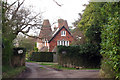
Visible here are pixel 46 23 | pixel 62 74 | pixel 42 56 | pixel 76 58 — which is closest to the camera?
pixel 62 74

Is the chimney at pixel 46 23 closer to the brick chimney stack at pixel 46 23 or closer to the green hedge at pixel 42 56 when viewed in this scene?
the brick chimney stack at pixel 46 23

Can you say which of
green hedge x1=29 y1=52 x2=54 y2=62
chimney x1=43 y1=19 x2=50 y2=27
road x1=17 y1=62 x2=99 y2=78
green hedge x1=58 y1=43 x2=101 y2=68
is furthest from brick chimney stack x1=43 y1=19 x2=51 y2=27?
green hedge x1=29 y1=52 x2=54 y2=62

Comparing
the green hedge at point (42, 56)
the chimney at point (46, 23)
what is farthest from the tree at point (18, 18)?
the green hedge at point (42, 56)

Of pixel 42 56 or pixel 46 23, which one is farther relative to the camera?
pixel 42 56

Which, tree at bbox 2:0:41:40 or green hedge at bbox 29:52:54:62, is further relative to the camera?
green hedge at bbox 29:52:54:62

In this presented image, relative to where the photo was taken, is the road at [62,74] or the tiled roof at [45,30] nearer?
the road at [62,74]

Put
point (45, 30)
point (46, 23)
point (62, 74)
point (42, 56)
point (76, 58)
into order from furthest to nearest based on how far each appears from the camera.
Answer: point (42, 56) < point (76, 58) < point (45, 30) < point (46, 23) < point (62, 74)

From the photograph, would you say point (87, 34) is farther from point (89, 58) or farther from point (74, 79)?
point (74, 79)

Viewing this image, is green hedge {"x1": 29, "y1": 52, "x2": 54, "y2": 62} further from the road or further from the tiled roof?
the road

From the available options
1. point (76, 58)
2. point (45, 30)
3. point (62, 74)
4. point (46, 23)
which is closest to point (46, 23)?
point (46, 23)

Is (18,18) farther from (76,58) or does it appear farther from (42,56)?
(42,56)

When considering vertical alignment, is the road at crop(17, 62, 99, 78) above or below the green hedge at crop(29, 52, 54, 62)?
below

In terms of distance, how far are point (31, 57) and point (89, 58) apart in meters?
21.0

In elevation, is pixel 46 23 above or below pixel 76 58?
above
